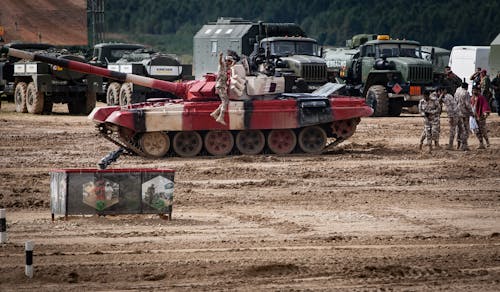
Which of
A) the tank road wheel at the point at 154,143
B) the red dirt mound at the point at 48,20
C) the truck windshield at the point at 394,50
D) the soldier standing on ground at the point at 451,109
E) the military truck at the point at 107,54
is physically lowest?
the tank road wheel at the point at 154,143

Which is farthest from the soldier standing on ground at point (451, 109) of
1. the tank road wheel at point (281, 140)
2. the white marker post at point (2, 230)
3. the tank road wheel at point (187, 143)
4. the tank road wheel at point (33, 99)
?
the tank road wheel at point (33, 99)

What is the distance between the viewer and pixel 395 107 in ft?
106

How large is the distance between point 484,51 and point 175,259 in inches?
1152

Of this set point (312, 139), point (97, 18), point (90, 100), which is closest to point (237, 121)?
point (312, 139)

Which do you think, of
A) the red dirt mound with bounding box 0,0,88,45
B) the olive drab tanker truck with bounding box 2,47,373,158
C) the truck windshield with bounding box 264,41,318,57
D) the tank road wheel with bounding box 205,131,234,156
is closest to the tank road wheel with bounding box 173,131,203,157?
the olive drab tanker truck with bounding box 2,47,373,158

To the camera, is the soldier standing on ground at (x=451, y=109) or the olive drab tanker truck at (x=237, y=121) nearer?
the olive drab tanker truck at (x=237, y=121)

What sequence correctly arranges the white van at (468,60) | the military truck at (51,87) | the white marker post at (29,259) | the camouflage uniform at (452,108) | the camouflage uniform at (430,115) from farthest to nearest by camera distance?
the white van at (468,60) < the military truck at (51,87) < the camouflage uniform at (452,108) < the camouflage uniform at (430,115) < the white marker post at (29,259)

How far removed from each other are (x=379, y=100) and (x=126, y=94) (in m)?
6.65

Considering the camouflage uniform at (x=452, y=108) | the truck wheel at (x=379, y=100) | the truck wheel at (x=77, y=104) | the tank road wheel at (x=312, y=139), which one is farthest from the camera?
the truck wheel at (x=77, y=104)

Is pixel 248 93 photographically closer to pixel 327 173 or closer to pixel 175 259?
pixel 327 173

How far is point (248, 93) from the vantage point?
21.9 m

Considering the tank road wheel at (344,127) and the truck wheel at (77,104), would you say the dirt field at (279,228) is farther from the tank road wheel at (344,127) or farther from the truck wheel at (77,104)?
the truck wheel at (77,104)

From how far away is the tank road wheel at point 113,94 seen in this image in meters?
32.7

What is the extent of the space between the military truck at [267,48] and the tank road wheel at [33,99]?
4515mm
